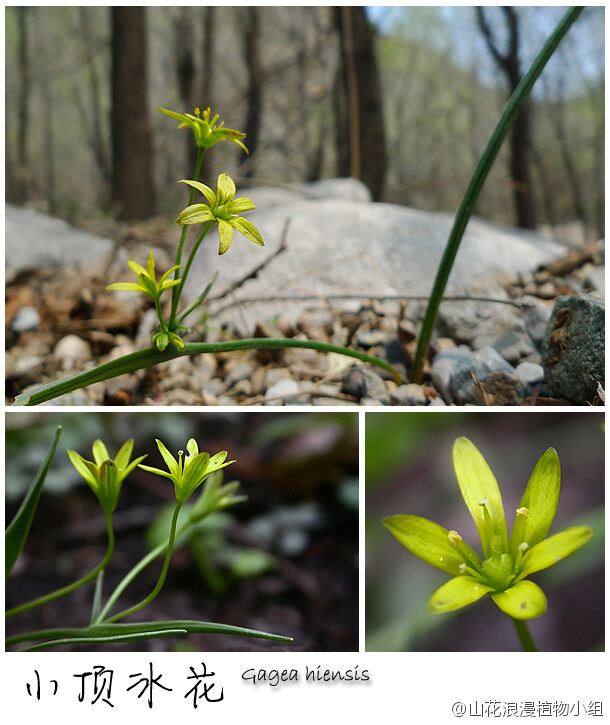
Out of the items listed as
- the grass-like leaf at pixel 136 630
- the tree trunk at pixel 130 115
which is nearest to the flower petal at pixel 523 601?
the grass-like leaf at pixel 136 630

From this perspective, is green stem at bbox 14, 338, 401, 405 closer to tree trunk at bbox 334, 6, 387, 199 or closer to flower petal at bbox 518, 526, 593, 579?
A: flower petal at bbox 518, 526, 593, 579

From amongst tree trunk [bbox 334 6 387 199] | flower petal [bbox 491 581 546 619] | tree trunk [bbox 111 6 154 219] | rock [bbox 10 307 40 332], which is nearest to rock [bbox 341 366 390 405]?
flower petal [bbox 491 581 546 619]

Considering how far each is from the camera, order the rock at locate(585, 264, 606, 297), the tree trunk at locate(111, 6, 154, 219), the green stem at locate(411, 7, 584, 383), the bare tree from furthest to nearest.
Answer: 1. the tree trunk at locate(111, 6, 154, 219)
2. the bare tree
3. the rock at locate(585, 264, 606, 297)
4. the green stem at locate(411, 7, 584, 383)

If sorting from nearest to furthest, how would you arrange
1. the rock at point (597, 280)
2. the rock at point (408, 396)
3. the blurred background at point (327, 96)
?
the rock at point (408, 396) < the rock at point (597, 280) < the blurred background at point (327, 96)

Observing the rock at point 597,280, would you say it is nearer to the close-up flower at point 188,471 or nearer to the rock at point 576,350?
the rock at point 576,350

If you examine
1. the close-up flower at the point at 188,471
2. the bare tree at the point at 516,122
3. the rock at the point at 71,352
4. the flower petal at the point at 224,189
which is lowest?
the close-up flower at the point at 188,471

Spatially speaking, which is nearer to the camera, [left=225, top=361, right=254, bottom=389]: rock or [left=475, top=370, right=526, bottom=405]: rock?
[left=475, top=370, right=526, bottom=405]: rock
